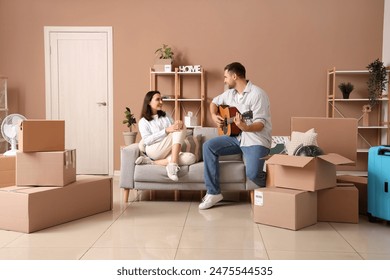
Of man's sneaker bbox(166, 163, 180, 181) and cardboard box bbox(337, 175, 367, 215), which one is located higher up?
man's sneaker bbox(166, 163, 180, 181)

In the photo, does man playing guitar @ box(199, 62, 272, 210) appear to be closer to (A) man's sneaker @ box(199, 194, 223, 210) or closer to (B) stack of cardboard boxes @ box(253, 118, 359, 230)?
(A) man's sneaker @ box(199, 194, 223, 210)

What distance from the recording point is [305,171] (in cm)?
307

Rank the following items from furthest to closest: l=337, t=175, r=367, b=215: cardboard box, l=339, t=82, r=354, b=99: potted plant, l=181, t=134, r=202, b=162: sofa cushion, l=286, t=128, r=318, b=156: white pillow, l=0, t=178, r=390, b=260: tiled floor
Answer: l=339, t=82, r=354, b=99: potted plant, l=181, t=134, r=202, b=162: sofa cushion, l=337, t=175, r=367, b=215: cardboard box, l=286, t=128, r=318, b=156: white pillow, l=0, t=178, r=390, b=260: tiled floor

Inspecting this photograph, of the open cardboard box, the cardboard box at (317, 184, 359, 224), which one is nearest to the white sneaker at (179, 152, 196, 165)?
the open cardboard box

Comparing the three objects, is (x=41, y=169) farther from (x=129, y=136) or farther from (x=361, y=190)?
(x=361, y=190)

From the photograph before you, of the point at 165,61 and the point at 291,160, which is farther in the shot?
the point at 165,61

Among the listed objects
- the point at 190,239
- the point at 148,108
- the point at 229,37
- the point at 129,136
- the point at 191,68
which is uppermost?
the point at 229,37

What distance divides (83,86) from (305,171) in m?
3.53

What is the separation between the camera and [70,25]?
18.2 feet

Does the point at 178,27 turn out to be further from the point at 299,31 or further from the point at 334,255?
the point at 334,255

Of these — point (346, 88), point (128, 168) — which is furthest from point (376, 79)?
point (128, 168)

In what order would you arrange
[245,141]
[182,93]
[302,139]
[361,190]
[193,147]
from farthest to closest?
[182,93], [193,147], [245,141], [361,190], [302,139]

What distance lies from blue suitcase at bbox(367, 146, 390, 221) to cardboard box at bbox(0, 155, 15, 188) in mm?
3012

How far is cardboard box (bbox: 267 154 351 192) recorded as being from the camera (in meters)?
3.01
